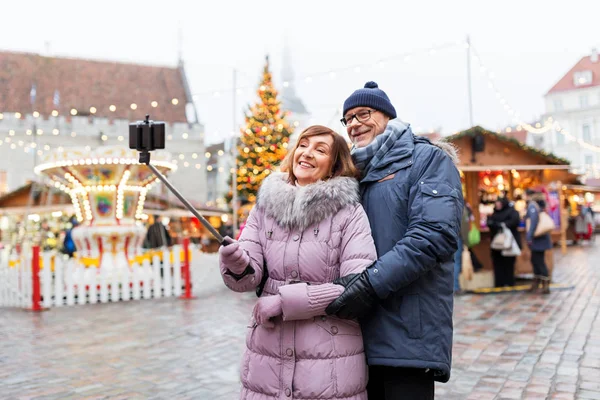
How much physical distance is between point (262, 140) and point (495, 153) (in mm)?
16583

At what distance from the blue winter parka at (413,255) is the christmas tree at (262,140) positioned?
22751 millimetres

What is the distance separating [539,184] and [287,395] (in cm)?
1252

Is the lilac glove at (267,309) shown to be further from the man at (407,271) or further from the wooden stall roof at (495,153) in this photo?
the wooden stall roof at (495,153)

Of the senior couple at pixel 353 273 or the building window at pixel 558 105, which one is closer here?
the senior couple at pixel 353 273

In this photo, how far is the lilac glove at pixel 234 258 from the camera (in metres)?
2.04

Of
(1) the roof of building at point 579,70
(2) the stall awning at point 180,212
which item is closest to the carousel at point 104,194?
(2) the stall awning at point 180,212

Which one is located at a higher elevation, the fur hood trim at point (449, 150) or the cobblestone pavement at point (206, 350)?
the fur hood trim at point (449, 150)

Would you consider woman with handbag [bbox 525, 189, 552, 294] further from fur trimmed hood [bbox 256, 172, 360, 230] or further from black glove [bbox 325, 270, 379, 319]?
black glove [bbox 325, 270, 379, 319]

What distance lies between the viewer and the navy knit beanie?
93.4 inches

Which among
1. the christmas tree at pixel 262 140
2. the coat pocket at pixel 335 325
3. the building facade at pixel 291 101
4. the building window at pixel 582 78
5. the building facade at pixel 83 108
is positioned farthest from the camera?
the building facade at pixel 291 101

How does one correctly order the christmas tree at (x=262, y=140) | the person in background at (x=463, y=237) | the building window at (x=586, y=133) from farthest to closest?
the building window at (x=586, y=133)
the christmas tree at (x=262, y=140)
the person in background at (x=463, y=237)

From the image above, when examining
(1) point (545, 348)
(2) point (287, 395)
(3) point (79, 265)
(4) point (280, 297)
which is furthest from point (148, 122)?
(3) point (79, 265)

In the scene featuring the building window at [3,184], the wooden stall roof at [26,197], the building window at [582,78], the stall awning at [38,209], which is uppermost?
the building window at [582,78]

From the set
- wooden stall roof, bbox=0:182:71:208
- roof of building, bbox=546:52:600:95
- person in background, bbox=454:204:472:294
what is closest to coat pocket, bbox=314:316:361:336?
person in background, bbox=454:204:472:294
